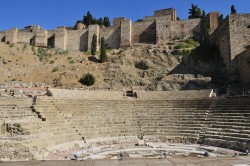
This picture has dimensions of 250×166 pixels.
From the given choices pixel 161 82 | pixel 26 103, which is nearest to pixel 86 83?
pixel 161 82

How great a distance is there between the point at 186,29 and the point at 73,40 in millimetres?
17314

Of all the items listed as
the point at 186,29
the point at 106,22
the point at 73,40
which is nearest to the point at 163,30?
the point at 186,29

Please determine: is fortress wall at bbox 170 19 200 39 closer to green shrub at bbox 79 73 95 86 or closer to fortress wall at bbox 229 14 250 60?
fortress wall at bbox 229 14 250 60

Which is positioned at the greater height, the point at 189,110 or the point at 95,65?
the point at 95,65

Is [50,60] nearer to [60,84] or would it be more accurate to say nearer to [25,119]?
[60,84]

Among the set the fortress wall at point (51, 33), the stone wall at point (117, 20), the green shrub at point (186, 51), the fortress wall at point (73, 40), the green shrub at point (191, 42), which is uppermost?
the stone wall at point (117, 20)

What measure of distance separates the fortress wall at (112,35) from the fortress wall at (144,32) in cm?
234

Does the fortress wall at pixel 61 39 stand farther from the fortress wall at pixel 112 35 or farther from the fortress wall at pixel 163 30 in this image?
the fortress wall at pixel 163 30

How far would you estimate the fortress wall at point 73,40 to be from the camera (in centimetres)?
4172

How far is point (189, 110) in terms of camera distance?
692 inches

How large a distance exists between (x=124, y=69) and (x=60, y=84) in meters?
7.30

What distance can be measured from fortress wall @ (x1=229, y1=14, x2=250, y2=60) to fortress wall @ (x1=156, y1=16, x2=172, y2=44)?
11758 mm

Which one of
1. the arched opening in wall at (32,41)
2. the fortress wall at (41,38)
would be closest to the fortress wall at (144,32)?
the fortress wall at (41,38)

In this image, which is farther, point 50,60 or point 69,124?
point 50,60
